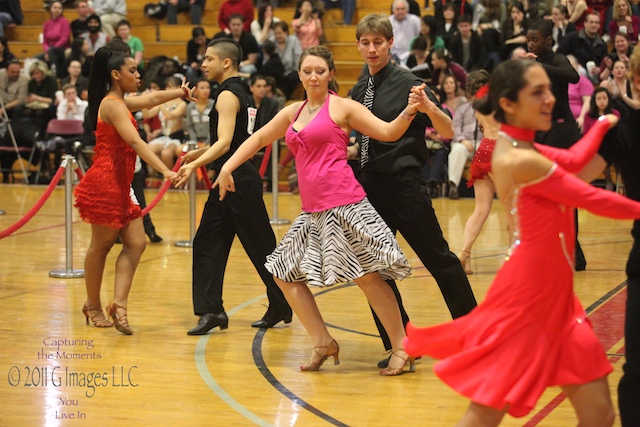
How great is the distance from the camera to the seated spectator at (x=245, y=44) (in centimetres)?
1547

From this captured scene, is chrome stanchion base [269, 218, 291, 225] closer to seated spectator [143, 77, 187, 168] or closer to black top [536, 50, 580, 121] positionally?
seated spectator [143, 77, 187, 168]

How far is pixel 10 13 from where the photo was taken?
1853 centimetres

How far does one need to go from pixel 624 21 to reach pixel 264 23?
574cm

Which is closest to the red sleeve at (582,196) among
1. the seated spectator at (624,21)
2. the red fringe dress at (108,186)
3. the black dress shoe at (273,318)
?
the black dress shoe at (273,318)

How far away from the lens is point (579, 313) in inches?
142

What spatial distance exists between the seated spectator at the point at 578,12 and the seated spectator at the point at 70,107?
294 inches

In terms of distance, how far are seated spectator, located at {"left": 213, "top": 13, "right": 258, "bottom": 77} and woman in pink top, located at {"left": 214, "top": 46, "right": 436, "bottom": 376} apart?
10245 mm

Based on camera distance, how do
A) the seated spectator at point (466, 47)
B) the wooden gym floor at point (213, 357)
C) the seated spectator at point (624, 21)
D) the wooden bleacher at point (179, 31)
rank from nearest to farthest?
the wooden gym floor at point (213, 357), the seated spectator at point (624, 21), the seated spectator at point (466, 47), the wooden bleacher at point (179, 31)

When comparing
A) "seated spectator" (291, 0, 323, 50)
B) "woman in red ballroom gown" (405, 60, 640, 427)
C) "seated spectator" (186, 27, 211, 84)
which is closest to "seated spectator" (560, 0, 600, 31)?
"seated spectator" (291, 0, 323, 50)

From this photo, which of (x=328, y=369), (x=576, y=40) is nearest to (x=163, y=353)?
(x=328, y=369)

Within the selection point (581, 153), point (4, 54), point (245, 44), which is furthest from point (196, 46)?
point (581, 153)

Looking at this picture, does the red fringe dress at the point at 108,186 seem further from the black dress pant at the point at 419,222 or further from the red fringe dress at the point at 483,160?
the red fringe dress at the point at 483,160

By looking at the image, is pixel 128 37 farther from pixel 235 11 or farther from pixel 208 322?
pixel 208 322

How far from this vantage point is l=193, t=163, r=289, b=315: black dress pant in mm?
6367
